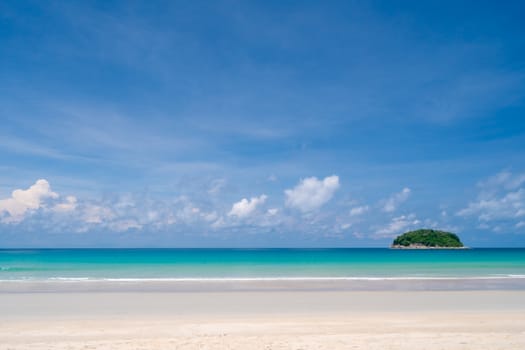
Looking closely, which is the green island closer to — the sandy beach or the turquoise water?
the turquoise water

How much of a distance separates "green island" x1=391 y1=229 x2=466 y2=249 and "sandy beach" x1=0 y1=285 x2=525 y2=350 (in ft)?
451

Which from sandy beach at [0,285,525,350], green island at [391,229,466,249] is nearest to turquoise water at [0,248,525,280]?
sandy beach at [0,285,525,350]

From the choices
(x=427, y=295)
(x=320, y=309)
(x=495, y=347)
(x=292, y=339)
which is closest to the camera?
(x=495, y=347)

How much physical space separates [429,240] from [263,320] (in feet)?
485

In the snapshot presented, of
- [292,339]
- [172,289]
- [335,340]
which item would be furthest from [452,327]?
[172,289]

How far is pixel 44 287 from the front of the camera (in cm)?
2147

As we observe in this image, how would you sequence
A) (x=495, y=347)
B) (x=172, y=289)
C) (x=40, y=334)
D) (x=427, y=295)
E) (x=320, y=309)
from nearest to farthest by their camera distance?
(x=495, y=347), (x=40, y=334), (x=320, y=309), (x=427, y=295), (x=172, y=289)

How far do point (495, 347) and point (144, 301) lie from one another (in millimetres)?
12127

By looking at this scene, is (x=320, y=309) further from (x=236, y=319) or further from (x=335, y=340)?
(x=335, y=340)

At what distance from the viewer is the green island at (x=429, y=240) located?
14725 cm

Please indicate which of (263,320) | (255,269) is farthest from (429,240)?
(263,320)

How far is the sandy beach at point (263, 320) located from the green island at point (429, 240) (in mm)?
137548

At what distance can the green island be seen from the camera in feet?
483

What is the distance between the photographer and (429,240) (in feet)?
483
